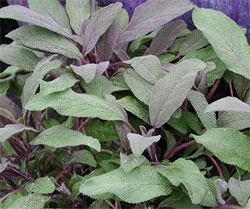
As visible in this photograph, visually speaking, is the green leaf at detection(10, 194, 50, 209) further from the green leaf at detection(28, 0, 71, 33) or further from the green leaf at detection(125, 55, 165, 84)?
the green leaf at detection(28, 0, 71, 33)

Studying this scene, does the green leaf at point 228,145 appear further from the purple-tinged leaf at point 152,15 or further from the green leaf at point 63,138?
the purple-tinged leaf at point 152,15

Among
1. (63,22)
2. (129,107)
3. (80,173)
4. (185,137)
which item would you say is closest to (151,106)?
(129,107)

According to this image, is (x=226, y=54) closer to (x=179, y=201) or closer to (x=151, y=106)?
(x=151, y=106)

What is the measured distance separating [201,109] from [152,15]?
24 centimetres

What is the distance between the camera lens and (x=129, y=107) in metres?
0.68

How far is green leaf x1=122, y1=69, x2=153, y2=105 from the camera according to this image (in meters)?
0.69

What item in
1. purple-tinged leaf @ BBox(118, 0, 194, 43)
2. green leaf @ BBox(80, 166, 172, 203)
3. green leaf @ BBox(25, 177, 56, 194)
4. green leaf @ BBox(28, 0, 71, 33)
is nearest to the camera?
green leaf @ BBox(80, 166, 172, 203)

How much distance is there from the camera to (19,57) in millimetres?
816

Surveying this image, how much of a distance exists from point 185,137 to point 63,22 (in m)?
0.39

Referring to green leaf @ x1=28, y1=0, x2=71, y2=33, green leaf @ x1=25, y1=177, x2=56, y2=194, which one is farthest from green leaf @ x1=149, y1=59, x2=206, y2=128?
green leaf @ x1=28, y1=0, x2=71, y2=33

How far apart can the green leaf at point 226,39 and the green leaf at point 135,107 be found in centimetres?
17

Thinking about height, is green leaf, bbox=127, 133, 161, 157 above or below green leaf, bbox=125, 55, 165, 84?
below

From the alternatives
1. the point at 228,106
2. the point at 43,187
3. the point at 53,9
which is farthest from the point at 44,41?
the point at 228,106

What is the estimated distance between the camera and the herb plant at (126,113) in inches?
23.4
